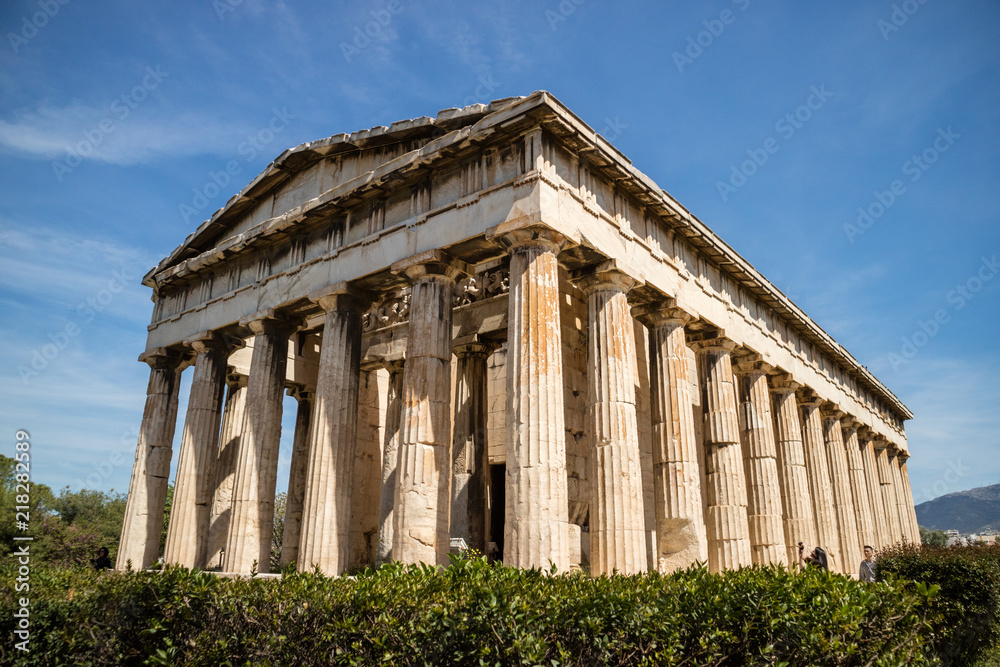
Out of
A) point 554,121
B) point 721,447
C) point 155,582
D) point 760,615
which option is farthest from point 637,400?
point 155,582

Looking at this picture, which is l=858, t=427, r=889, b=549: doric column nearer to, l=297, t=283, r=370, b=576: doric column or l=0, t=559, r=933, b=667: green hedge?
l=297, t=283, r=370, b=576: doric column

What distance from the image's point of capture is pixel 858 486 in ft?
89.8

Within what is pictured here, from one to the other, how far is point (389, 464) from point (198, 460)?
5.07 meters

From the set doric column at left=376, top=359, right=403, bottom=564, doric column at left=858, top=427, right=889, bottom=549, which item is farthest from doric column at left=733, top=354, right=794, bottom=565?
doric column at left=858, top=427, right=889, bottom=549

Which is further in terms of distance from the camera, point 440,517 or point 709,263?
point 709,263

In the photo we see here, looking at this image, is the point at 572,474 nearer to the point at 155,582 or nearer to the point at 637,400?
the point at 637,400

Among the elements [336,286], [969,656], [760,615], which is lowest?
[969,656]

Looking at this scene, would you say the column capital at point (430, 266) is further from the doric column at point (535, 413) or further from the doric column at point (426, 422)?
the doric column at point (535, 413)

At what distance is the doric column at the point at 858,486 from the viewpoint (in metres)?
26.3

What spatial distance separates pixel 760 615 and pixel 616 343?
7.71 metres

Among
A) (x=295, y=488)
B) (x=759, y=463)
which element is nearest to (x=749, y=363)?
(x=759, y=463)

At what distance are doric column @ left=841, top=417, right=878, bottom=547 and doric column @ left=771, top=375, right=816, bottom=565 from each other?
20.8 feet

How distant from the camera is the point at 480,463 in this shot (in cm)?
1772

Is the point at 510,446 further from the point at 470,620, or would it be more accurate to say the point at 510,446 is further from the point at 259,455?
the point at 259,455
